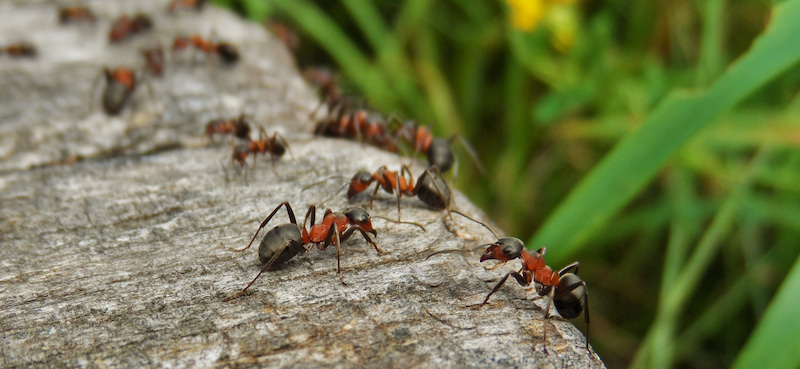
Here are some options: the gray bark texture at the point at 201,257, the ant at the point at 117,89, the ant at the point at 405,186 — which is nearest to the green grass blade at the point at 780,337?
the gray bark texture at the point at 201,257

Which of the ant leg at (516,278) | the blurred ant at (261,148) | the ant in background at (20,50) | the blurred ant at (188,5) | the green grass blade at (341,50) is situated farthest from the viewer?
the green grass blade at (341,50)

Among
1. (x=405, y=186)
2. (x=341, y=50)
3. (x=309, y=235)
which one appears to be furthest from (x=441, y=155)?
(x=341, y=50)

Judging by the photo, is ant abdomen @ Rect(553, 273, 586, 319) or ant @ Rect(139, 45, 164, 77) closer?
ant abdomen @ Rect(553, 273, 586, 319)

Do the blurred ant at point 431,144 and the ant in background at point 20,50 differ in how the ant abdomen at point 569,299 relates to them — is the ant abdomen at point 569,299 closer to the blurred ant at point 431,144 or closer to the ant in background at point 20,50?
the blurred ant at point 431,144

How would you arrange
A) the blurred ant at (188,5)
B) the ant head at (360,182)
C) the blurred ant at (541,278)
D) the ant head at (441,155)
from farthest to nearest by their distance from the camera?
the blurred ant at (188,5), the ant head at (441,155), the ant head at (360,182), the blurred ant at (541,278)

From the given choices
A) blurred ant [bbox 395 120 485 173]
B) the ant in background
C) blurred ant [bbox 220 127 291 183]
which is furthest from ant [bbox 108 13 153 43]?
blurred ant [bbox 395 120 485 173]

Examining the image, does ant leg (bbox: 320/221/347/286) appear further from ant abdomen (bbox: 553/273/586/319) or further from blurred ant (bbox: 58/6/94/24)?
blurred ant (bbox: 58/6/94/24)

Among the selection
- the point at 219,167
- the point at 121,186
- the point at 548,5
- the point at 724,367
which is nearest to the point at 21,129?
the point at 121,186
